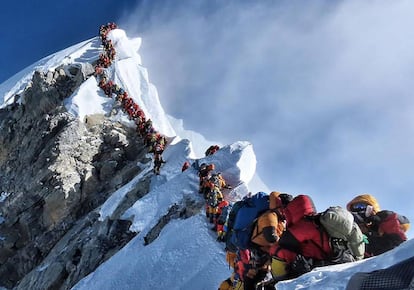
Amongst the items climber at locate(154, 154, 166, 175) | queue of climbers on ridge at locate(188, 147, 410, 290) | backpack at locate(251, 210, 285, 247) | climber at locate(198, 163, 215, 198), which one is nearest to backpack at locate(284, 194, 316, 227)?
queue of climbers on ridge at locate(188, 147, 410, 290)

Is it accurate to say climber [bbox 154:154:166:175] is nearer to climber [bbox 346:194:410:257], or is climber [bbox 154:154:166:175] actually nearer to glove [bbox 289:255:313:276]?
climber [bbox 346:194:410:257]

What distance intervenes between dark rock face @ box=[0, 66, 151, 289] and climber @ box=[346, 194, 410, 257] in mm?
10925

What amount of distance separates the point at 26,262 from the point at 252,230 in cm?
2006

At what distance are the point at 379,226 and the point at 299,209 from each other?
2.21 metres

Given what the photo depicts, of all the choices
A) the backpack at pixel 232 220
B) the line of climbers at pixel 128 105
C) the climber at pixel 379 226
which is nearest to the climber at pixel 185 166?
the line of climbers at pixel 128 105

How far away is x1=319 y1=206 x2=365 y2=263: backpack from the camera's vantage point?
219 inches

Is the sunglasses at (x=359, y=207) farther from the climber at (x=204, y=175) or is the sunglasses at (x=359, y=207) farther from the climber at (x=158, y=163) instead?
the climber at (x=158, y=163)

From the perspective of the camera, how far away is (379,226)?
7359 mm

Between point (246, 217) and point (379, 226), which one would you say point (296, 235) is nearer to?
point (246, 217)

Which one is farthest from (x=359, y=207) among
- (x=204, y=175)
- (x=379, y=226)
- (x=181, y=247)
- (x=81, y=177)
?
(x=81, y=177)

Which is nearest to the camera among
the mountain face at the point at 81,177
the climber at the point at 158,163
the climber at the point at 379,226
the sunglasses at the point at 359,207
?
the climber at the point at 379,226

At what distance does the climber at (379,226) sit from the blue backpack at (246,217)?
1660mm

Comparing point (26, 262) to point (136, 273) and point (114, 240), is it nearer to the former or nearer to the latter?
point (114, 240)

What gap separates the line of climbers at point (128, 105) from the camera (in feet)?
78.1
